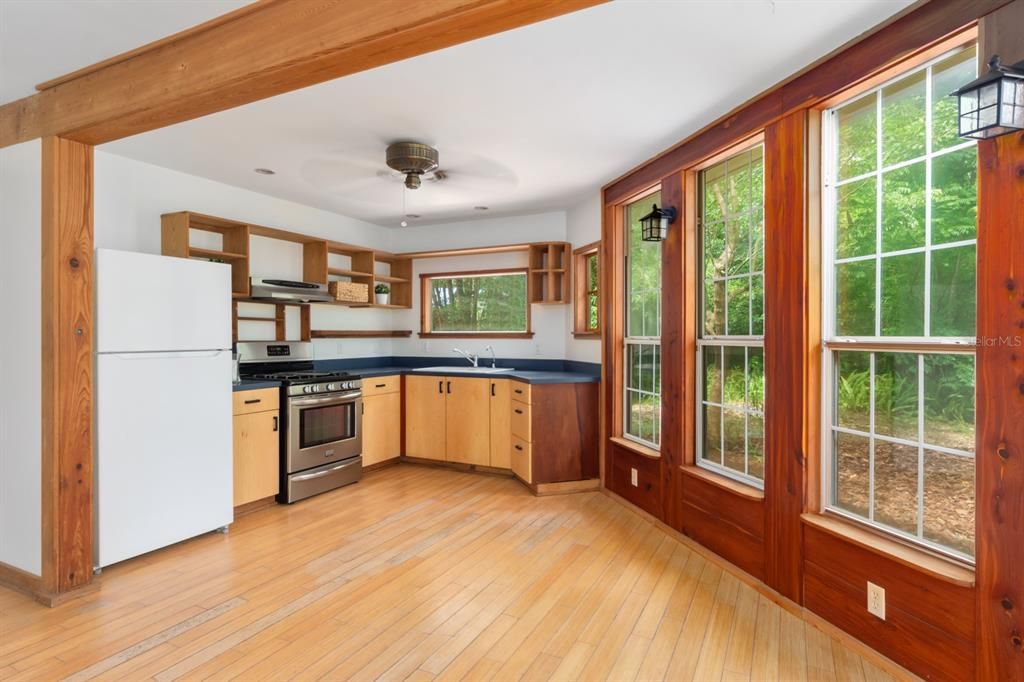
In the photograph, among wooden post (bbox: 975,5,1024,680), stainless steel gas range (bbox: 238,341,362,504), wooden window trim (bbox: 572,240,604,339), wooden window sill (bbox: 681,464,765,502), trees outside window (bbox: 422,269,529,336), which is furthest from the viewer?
trees outside window (bbox: 422,269,529,336)

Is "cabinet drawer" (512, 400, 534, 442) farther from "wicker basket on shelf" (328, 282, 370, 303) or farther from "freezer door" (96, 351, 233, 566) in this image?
"freezer door" (96, 351, 233, 566)

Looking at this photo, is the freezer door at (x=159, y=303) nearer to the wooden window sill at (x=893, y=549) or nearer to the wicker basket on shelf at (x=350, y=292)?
the wicker basket on shelf at (x=350, y=292)

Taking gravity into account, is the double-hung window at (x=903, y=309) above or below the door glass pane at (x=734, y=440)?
above

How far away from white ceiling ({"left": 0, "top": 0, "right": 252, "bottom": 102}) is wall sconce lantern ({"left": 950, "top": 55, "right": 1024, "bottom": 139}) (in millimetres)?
2457

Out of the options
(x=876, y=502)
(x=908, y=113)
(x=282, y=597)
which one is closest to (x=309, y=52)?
(x=908, y=113)

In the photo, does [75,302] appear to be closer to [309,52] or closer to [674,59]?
[309,52]

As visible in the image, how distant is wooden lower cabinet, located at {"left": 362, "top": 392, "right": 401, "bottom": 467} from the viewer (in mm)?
4852

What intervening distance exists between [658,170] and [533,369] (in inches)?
93.8

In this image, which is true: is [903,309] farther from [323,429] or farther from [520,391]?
[323,429]

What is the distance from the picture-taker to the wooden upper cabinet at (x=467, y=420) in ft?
15.9

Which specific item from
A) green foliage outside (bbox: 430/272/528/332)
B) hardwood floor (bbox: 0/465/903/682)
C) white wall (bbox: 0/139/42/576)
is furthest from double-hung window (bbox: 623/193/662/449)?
white wall (bbox: 0/139/42/576)

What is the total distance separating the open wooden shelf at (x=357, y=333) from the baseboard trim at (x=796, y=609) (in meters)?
3.32

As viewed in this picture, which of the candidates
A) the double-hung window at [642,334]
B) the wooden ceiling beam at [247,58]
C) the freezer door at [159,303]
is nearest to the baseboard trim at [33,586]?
the freezer door at [159,303]

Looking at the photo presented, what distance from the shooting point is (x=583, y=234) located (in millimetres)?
4812
